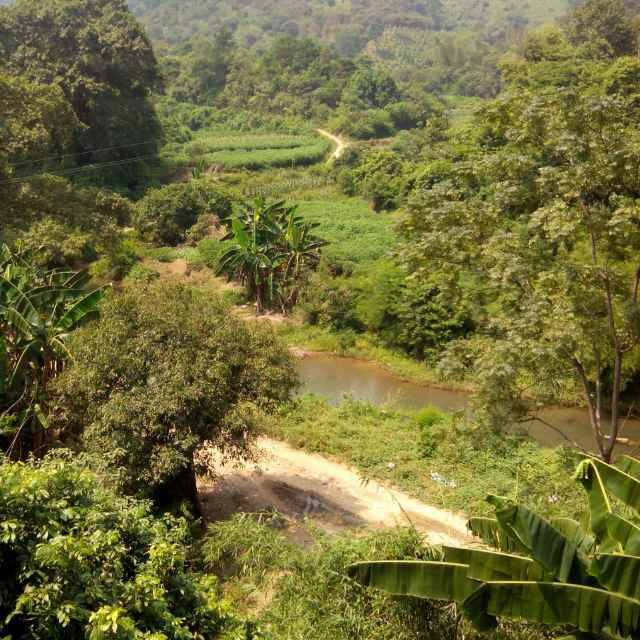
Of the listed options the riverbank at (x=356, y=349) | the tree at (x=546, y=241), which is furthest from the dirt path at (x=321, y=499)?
the riverbank at (x=356, y=349)

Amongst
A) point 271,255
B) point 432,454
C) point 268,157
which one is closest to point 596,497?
point 432,454

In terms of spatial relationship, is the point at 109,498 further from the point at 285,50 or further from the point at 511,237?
the point at 285,50

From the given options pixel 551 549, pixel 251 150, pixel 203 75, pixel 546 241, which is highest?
pixel 203 75

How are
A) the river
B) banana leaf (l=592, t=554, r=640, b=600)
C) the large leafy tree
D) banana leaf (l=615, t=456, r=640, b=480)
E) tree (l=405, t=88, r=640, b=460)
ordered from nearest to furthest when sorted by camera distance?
banana leaf (l=592, t=554, r=640, b=600)
banana leaf (l=615, t=456, r=640, b=480)
tree (l=405, t=88, r=640, b=460)
the river
the large leafy tree

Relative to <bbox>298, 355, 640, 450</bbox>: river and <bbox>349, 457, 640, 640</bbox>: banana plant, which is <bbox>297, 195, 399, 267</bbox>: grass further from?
<bbox>349, 457, 640, 640</bbox>: banana plant

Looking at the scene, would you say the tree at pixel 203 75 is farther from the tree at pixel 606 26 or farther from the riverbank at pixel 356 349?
the riverbank at pixel 356 349

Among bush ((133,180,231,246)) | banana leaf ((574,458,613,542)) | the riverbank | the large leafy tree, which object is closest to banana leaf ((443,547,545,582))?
banana leaf ((574,458,613,542))

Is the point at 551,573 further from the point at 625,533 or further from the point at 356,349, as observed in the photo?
the point at 356,349
